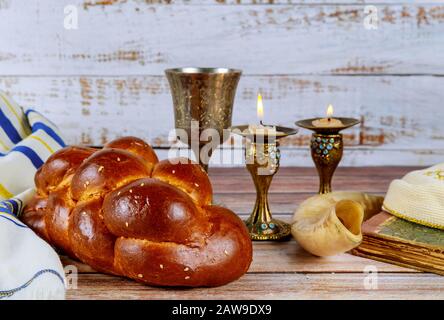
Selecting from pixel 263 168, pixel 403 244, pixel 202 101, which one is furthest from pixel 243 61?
pixel 403 244

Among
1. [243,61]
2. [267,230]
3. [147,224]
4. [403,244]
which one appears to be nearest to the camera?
[147,224]

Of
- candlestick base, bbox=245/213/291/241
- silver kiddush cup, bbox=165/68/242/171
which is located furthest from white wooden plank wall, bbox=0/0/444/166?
candlestick base, bbox=245/213/291/241

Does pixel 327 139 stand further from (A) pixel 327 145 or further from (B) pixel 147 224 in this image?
(B) pixel 147 224

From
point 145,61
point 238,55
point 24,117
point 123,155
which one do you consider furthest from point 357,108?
point 123,155

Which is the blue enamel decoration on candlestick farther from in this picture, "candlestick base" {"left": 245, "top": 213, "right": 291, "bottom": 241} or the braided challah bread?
the braided challah bread

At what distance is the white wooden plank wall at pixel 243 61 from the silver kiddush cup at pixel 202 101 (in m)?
0.64

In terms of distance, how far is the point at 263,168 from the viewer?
34.6 inches

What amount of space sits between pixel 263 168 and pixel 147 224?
0.82 feet

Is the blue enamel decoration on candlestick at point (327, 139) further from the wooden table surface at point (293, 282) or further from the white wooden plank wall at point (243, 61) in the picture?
the white wooden plank wall at point (243, 61)

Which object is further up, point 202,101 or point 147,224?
point 202,101

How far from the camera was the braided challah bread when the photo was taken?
0.69 m

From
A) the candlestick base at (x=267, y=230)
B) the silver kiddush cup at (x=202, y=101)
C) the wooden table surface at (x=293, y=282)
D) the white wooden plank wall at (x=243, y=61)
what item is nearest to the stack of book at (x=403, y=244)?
the wooden table surface at (x=293, y=282)

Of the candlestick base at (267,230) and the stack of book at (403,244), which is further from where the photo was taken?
the candlestick base at (267,230)

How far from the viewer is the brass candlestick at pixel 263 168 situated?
2.83 feet
